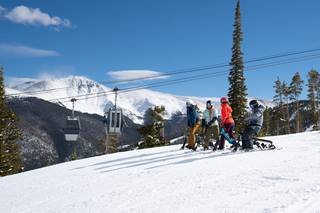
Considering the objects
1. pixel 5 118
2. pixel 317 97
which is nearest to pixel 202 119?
pixel 5 118

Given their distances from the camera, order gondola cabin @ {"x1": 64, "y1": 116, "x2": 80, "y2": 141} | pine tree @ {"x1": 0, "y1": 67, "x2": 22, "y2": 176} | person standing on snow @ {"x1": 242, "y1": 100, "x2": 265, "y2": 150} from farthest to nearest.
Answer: pine tree @ {"x1": 0, "y1": 67, "x2": 22, "y2": 176}
gondola cabin @ {"x1": 64, "y1": 116, "x2": 80, "y2": 141}
person standing on snow @ {"x1": 242, "y1": 100, "x2": 265, "y2": 150}

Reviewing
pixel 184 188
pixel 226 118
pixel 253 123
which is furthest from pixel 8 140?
pixel 184 188

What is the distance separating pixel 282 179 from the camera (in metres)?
7.18

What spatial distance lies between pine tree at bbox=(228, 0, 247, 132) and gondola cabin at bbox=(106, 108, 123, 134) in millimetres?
13821

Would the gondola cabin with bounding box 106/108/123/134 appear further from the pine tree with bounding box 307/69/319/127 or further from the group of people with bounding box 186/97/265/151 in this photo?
the pine tree with bounding box 307/69/319/127

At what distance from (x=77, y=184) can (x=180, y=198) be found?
154 inches

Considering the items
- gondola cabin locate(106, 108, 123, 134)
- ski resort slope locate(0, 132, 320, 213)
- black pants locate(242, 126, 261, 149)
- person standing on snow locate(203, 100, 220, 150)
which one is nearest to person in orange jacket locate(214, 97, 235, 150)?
person standing on snow locate(203, 100, 220, 150)

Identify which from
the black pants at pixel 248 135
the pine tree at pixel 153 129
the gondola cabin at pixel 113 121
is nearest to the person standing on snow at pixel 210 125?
the black pants at pixel 248 135

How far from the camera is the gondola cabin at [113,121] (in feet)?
91.7

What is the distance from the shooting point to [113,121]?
28031 mm

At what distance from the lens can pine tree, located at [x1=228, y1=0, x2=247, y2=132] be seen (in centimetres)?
3726

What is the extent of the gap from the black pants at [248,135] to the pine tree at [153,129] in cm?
2318

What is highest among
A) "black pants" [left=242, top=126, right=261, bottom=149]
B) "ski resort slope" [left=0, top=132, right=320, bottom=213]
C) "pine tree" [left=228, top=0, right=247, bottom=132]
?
"pine tree" [left=228, top=0, right=247, bottom=132]

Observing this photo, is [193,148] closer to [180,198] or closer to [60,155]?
[180,198]
